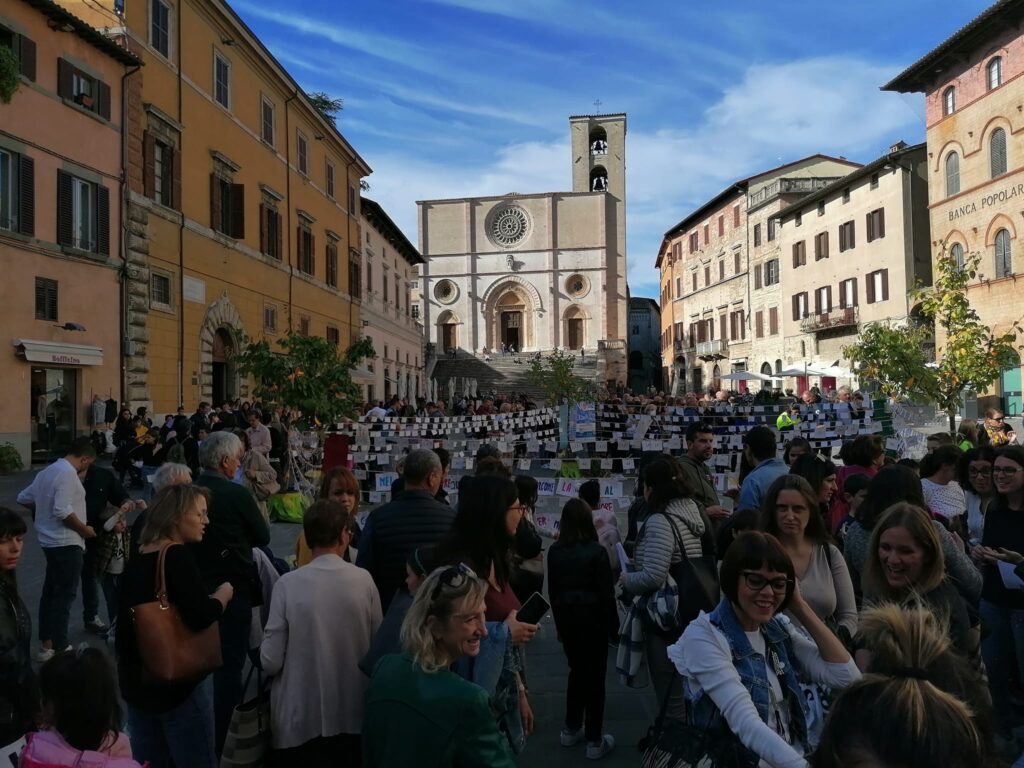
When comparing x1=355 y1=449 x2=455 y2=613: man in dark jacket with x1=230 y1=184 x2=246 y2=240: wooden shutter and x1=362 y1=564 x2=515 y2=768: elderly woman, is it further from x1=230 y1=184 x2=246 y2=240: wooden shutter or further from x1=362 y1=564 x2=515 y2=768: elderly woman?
x1=230 y1=184 x2=246 y2=240: wooden shutter

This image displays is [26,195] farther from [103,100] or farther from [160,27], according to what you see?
[160,27]

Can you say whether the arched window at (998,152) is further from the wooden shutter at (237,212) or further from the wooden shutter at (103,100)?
the wooden shutter at (103,100)

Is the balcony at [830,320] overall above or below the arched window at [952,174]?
below

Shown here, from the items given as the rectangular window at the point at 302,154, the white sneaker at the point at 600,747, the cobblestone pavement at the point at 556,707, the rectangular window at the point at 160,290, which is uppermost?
the rectangular window at the point at 302,154

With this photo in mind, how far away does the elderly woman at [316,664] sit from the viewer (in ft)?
10.1

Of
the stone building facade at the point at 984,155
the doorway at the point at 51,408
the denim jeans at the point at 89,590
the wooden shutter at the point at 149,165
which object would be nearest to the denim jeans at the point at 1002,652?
the denim jeans at the point at 89,590

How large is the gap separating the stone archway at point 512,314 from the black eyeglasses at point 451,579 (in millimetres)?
58192

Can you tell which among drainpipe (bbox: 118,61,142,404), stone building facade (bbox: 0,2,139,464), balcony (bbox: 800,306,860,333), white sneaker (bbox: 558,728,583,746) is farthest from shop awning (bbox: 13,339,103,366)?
balcony (bbox: 800,306,860,333)

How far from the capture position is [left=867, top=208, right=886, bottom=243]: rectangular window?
3256 centimetres

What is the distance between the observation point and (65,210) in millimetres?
16906

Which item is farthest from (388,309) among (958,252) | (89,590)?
(89,590)

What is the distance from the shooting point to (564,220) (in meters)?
60.6

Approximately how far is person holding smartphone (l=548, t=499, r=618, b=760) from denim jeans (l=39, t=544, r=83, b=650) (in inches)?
144

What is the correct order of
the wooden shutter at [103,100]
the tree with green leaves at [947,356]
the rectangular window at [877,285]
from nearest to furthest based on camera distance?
the tree with green leaves at [947,356]
the wooden shutter at [103,100]
the rectangular window at [877,285]
